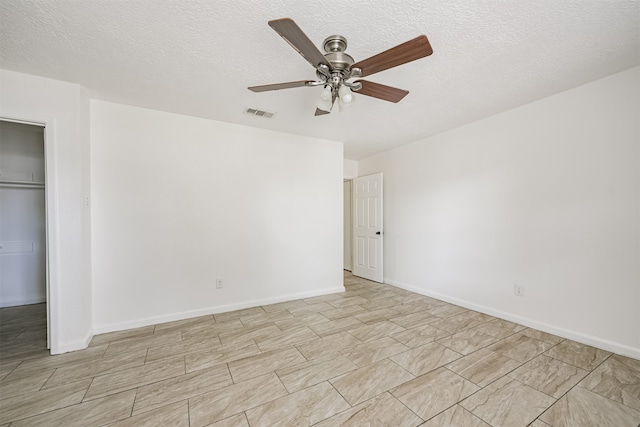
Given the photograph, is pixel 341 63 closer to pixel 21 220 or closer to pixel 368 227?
pixel 368 227

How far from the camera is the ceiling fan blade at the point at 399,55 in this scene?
51.6 inches

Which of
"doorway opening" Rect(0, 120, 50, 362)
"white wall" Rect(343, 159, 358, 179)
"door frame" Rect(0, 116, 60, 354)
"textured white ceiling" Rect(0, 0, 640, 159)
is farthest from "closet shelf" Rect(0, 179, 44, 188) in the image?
"white wall" Rect(343, 159, 358, 179)

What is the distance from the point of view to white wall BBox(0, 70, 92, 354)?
7.37 feet

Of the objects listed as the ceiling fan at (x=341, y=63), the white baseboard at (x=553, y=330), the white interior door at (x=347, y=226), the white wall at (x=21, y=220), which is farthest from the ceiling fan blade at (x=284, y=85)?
the white interior door at (x=347, y=226)

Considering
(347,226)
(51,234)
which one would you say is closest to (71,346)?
(51,234)

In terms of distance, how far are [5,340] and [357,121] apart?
446cm

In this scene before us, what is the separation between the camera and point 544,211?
2.70 m

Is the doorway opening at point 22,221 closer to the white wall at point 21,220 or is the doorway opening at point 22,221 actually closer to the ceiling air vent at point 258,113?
the white wall at point 21,220

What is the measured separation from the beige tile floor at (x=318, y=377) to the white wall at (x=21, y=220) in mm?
1015

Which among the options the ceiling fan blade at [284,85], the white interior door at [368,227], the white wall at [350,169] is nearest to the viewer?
the ceiling fan blade at [284,85]

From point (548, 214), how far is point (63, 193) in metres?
4.79

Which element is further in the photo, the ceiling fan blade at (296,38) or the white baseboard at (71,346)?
the white baseboard at (71,346)

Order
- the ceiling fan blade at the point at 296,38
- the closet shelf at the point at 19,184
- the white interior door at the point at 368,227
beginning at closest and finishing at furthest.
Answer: the ceiling fan blade at the point at 296,38
the closet shelf at the point at 19,184
the white interior door at the point at 368,227

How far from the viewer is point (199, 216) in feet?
10.4
